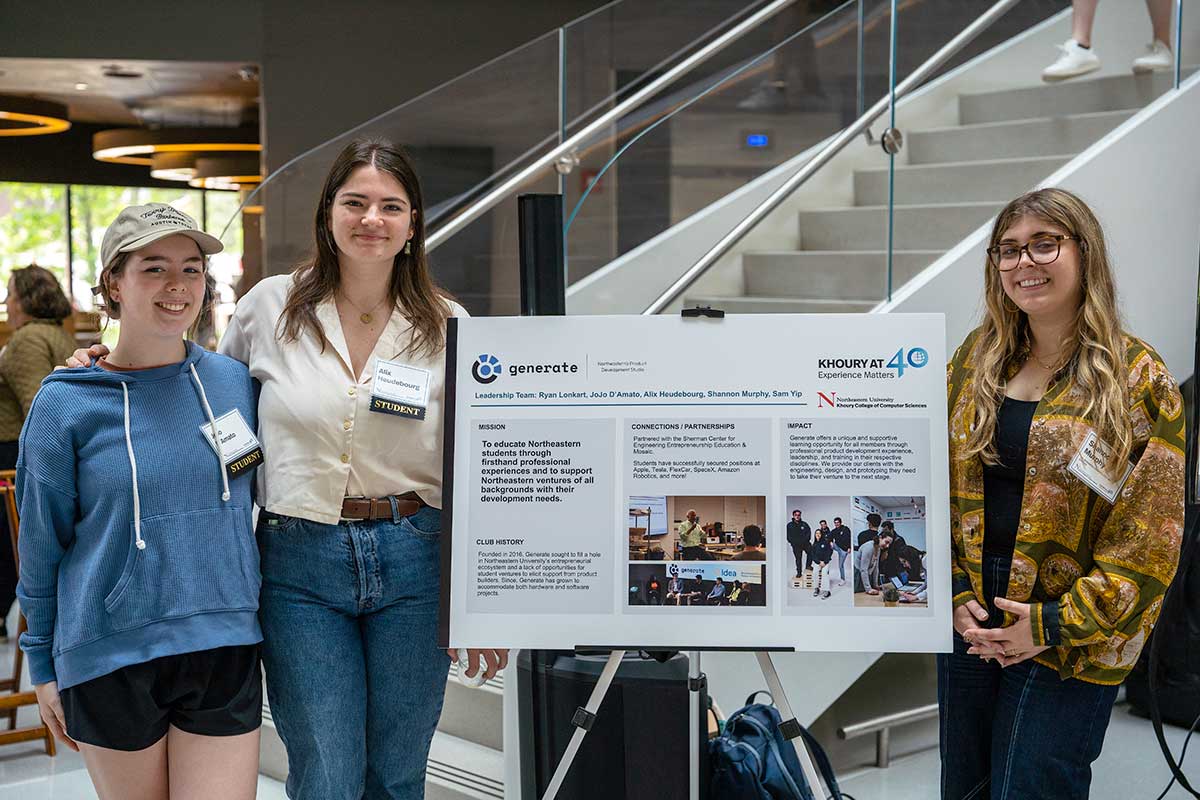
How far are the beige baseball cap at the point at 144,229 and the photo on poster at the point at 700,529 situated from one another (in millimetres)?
955

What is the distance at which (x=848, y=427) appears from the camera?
7.29 feet

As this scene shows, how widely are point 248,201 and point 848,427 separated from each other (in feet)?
11.8

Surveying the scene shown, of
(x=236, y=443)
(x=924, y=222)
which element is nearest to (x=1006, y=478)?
(x=236, y=443)

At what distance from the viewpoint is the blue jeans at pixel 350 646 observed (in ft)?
7.00

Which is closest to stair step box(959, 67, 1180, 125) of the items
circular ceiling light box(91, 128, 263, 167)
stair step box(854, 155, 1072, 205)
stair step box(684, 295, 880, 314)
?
stair step box(854, 155, 1072, 205)

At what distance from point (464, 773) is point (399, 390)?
1.61 meters

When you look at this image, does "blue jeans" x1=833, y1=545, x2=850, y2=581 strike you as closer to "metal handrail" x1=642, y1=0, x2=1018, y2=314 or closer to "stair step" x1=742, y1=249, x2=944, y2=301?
"metal handrail" x1=642, y1=0, x2=1018, y2=314

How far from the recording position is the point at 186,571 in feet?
6.70

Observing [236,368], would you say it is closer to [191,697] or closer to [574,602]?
[191,697]

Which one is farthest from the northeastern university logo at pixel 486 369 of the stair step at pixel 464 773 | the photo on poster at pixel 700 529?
the stair step at pixel 464 773

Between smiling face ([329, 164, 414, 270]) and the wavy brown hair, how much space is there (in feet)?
13.4

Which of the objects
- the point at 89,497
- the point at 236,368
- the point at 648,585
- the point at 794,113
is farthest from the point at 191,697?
the point at 794,113

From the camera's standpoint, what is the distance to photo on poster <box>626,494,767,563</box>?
221cm

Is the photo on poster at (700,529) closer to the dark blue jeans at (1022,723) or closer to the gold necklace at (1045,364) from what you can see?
the dark blue jeans at (1022,723)
